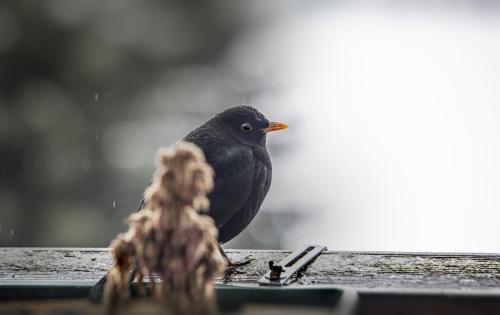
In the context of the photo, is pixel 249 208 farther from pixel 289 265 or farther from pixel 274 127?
pixel 289 265

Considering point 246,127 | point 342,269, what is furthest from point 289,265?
point 246,127

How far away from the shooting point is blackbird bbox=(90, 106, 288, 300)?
18.3 ft

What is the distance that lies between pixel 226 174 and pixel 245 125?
0.63m

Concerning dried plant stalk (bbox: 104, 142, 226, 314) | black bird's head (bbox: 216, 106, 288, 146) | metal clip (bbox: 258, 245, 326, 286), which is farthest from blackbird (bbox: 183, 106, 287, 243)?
dried plant stalk (bbox: 104, 142, 226, 314)

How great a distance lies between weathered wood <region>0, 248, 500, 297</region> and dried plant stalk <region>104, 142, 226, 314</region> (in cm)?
134

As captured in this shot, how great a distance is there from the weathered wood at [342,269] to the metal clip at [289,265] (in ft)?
0.16

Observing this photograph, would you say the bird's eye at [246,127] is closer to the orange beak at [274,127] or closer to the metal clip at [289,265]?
the orange beak at [274,127]

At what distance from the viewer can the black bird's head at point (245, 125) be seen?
20.1 ft

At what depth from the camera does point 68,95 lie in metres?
12.1

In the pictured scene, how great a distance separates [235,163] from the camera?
5695mm

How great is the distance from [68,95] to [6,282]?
334 inches

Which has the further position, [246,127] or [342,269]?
[246,127]

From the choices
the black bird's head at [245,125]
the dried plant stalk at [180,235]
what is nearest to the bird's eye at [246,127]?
the black bird's head at [245,125]

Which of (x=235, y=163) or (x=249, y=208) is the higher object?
(x=235, y=163)
